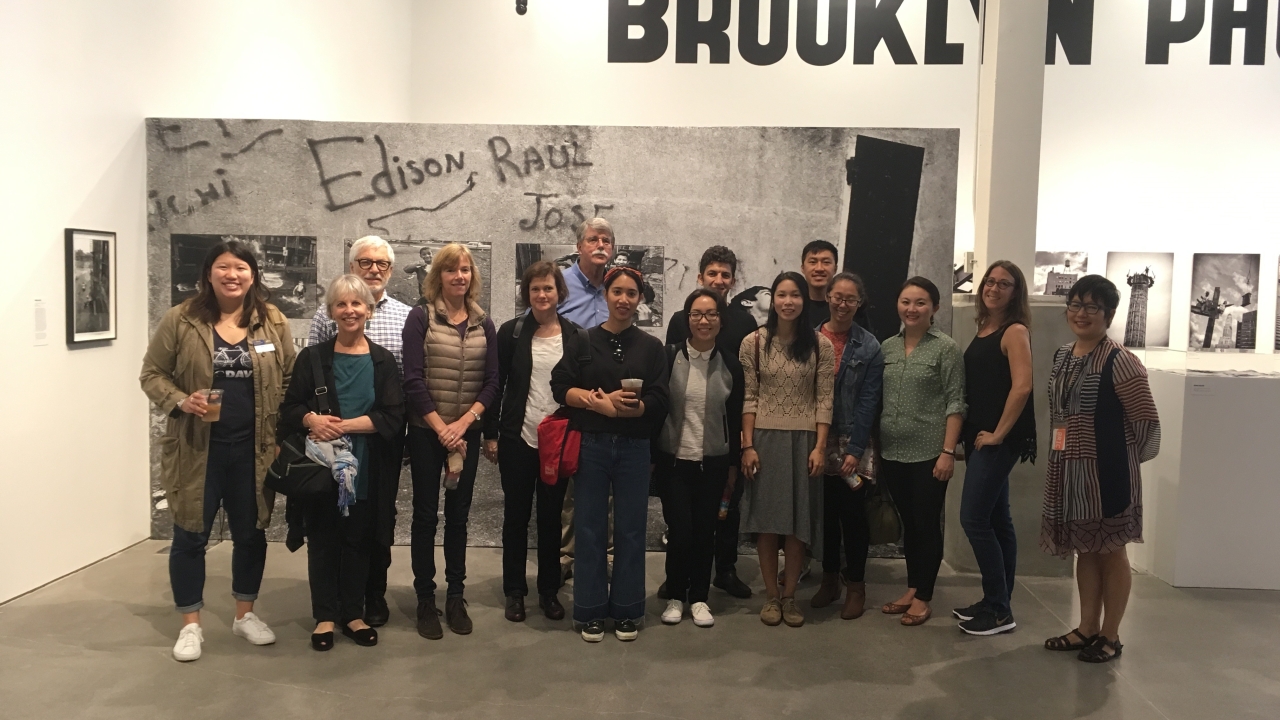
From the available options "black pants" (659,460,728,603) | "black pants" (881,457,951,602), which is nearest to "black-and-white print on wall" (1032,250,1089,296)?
"black pants" (881,457,951,602)

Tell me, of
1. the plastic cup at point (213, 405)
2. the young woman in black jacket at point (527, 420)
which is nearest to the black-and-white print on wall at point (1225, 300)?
the young woman in black jacket at point (527, 420)

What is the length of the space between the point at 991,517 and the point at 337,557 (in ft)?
9.91

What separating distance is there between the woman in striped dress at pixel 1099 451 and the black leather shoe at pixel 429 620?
2.74 metres

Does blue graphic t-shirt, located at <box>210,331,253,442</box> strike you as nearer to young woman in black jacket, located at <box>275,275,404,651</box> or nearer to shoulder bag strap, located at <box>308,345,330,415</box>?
young woman in black jacket, located at <box>275,275,404,651</box>

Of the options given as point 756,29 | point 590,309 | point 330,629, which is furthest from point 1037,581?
point 756,29

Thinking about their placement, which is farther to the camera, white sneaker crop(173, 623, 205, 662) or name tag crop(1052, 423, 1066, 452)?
name tag crop(1052, 423, 1066, 452)

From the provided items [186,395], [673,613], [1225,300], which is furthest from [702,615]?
[1225,300]

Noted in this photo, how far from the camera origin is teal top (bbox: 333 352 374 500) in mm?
3721

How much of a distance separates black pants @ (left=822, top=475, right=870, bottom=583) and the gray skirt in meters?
0.20

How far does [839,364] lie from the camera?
14.0 feet

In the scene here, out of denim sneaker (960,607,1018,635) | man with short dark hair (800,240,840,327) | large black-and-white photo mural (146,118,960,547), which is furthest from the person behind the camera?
large black-and-white photo mural (146,118,960,547)

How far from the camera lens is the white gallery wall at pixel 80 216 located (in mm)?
4344

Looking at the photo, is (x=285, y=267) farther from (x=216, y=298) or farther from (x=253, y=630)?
(x=253, y=630)

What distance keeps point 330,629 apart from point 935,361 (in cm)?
297
